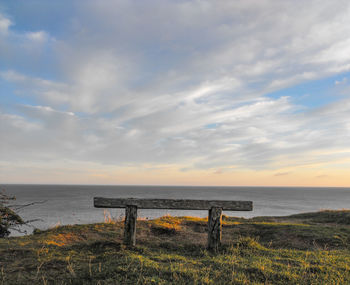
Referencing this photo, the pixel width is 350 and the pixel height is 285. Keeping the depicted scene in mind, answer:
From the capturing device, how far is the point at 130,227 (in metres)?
7.45

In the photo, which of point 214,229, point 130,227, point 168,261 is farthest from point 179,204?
point 168,261

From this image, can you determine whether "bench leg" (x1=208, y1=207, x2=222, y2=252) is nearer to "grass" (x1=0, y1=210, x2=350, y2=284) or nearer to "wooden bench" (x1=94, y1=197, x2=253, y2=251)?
"wooden bench" (x1=94, y1=197, x2=253, y2=251)

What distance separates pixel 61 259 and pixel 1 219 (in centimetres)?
711

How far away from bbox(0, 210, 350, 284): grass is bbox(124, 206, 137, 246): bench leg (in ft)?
1.04

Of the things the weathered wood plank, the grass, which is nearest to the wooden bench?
the weathered wood plank

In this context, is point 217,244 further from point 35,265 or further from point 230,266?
point 35,265

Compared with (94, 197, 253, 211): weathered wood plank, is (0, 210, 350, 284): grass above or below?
below

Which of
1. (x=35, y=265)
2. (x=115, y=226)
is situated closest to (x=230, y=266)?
(x=35, y=265)

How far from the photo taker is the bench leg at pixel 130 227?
740 centimetres

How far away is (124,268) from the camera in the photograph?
5.17 m

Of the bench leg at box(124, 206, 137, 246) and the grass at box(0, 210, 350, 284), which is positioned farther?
the bench leg at box(124, 206, 137, 246)

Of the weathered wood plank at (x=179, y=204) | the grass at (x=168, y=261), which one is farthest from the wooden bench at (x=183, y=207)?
the grass at (x=168, y=261)

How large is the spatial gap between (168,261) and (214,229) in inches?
76.3

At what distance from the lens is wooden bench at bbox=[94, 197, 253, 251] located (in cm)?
745
